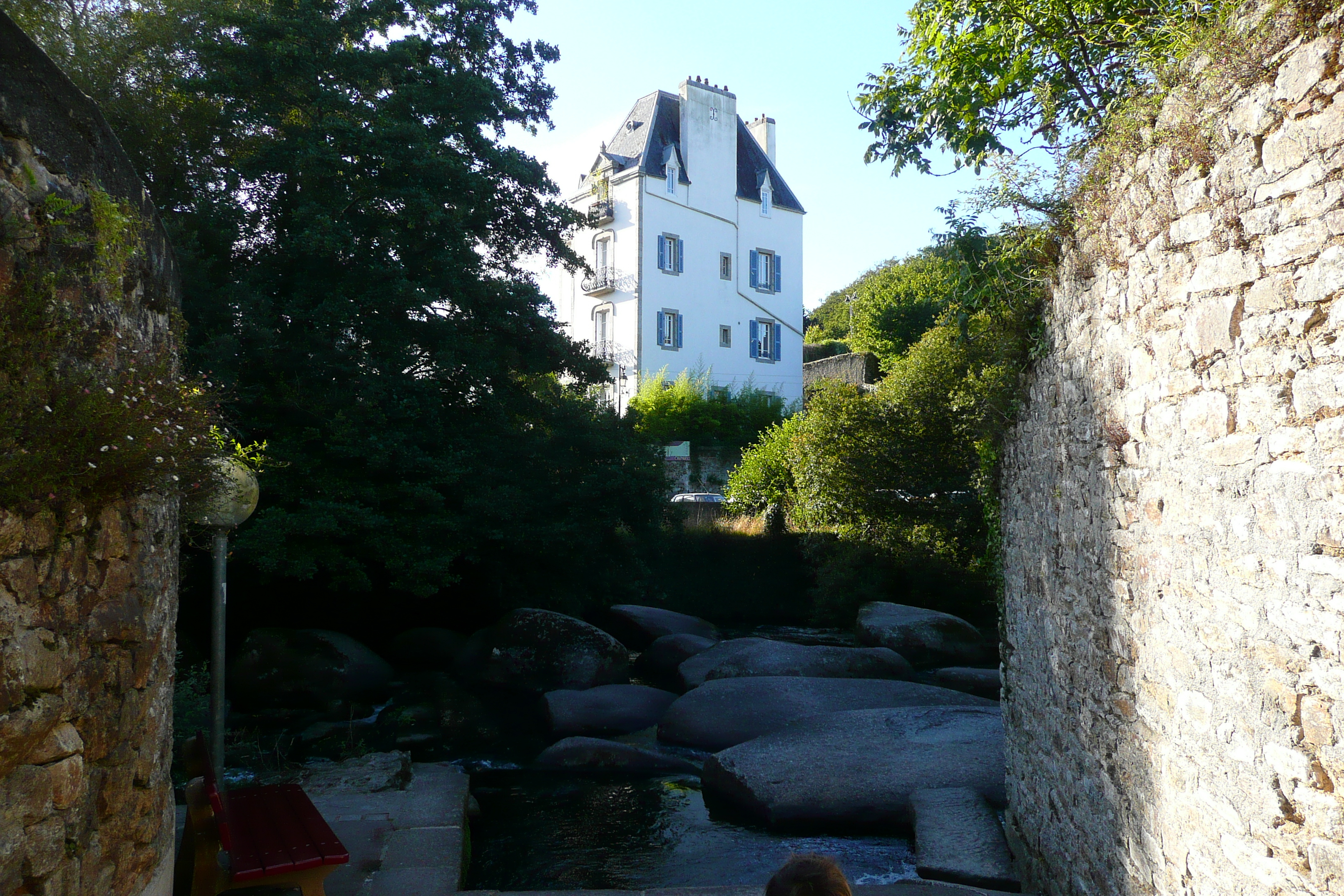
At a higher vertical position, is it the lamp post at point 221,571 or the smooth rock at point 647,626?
the lamp post at point 221,571

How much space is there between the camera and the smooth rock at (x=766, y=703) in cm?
935

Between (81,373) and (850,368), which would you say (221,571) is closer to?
(81,373)

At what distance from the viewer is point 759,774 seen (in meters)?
7.44

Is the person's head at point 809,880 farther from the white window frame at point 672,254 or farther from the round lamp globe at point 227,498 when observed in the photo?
the white window frame at point 672,254

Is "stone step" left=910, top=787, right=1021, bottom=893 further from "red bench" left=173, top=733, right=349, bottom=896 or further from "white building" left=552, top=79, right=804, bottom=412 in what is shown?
"white building" left=552, top=79, right=804, bottom=412

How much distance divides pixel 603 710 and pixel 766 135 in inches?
1064

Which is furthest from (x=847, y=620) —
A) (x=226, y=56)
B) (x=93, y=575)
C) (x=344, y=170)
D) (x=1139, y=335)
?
(x=93, y=575)

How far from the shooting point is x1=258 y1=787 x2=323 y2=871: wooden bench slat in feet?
13.9

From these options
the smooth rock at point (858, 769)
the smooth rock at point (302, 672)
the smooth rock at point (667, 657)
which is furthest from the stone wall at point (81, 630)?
the smooth rock at point (667, 657)

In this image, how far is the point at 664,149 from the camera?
29281 mm

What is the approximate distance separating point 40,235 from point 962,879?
5277 millimetres

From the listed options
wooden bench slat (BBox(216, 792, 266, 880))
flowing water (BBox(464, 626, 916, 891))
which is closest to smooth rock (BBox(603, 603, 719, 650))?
flowing water (BBox(464, 626, 916, 891))

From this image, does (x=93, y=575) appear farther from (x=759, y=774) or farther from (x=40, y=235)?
(x=759, y=774)

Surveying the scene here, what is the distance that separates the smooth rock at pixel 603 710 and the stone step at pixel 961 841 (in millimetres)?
4108
